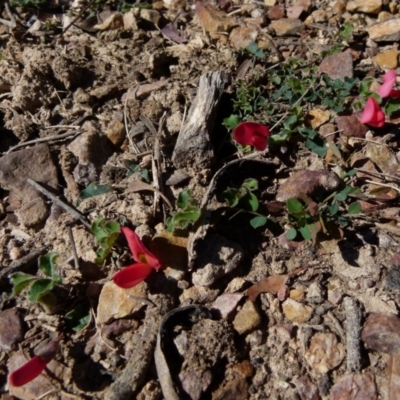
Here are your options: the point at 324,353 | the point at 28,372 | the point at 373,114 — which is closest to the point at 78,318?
the point at 28,372

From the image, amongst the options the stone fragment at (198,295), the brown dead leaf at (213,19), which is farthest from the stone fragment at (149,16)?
the stone fragment at (198,295)

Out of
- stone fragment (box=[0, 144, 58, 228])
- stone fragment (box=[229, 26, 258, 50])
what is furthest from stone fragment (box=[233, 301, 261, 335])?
stone fragment (box=[229, 26, 258, 50])

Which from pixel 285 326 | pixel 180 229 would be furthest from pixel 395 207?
pixel 180 229

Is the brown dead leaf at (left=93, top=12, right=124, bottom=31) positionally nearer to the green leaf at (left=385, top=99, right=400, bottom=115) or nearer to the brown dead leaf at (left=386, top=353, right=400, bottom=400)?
the green leaf at (left=385, top=99, right=400, bottom=115)

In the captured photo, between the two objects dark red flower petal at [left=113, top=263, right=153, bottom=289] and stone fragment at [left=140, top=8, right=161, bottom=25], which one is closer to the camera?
dark red flower petal at [left=113, top=263, right=153, bottom=289]

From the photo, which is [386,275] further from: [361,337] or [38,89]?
[38,89]

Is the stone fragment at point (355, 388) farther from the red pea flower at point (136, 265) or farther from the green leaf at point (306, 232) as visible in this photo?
the red pea flower at point (136, 265)
